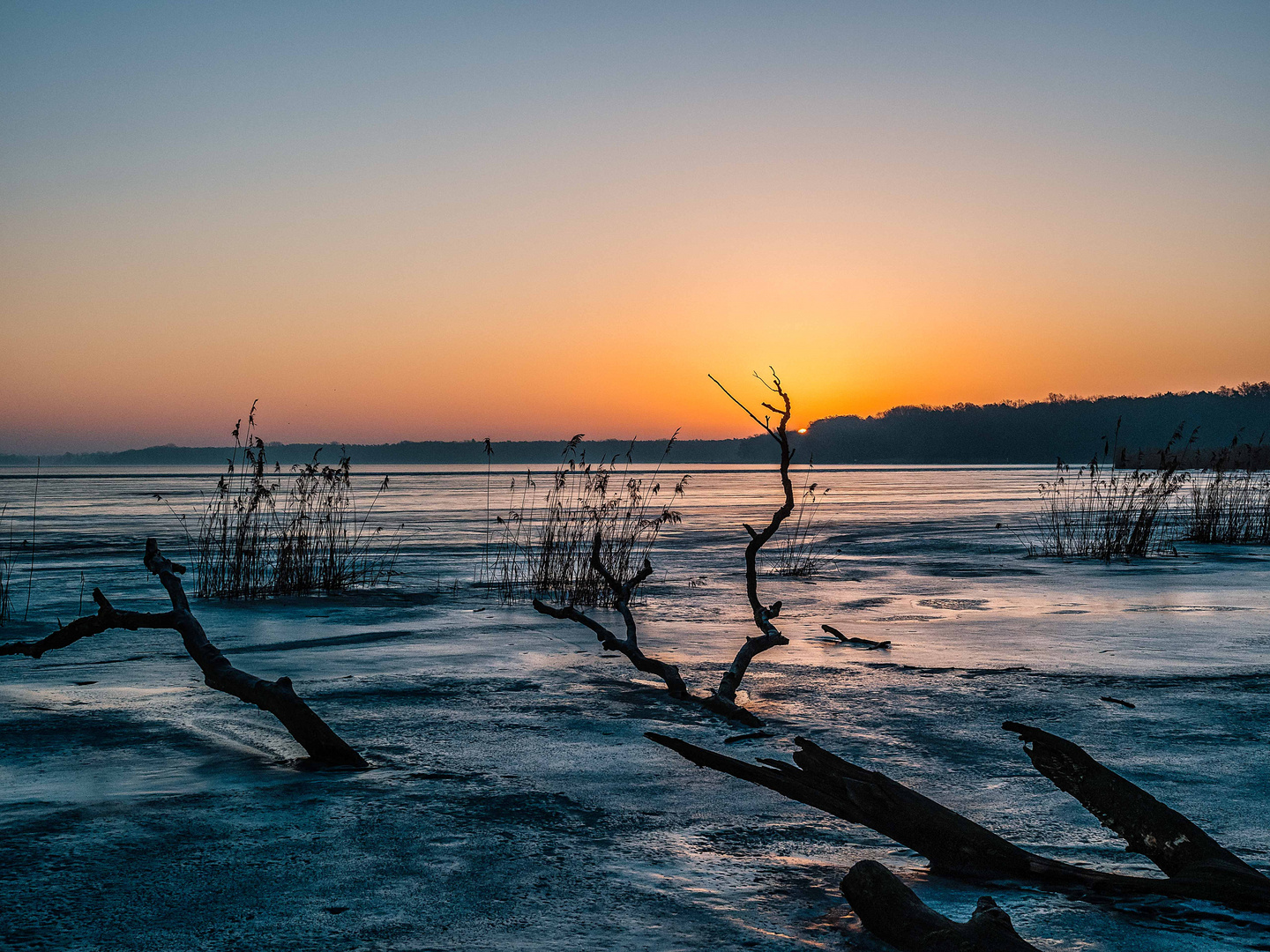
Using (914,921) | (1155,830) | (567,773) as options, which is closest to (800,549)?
(567,773)

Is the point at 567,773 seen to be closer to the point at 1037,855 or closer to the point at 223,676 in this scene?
the point at 223,676

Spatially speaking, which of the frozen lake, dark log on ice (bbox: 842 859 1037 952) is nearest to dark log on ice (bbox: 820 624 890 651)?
the frozen lake

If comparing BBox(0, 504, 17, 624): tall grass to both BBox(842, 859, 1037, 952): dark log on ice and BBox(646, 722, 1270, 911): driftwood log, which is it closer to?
BBox(646, 722, 1270, 911): driftwood log

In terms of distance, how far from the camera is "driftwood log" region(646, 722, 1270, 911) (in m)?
2.53

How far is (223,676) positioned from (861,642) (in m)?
4.87

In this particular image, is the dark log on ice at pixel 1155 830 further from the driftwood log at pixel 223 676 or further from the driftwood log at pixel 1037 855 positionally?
the driftwood log at pixel 223 676

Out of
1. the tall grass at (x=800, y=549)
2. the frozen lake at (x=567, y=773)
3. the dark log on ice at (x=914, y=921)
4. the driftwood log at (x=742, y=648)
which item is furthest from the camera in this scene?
the tall grass at (x=800, y=549)

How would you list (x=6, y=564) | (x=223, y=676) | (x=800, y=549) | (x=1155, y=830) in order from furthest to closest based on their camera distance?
(x=800, y=549), (x=6, y=564), (x=223, y=676), (x=1155, y=830)

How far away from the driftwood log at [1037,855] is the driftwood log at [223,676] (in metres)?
1.91

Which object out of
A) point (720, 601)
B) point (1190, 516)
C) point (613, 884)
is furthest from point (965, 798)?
point (1190, 516)

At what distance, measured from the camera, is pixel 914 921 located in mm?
2320

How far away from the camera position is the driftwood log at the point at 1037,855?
253 cm

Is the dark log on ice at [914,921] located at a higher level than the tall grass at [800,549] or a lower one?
higher

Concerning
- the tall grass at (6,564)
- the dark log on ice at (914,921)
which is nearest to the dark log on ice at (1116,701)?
the dark log on ice at (914,921)
